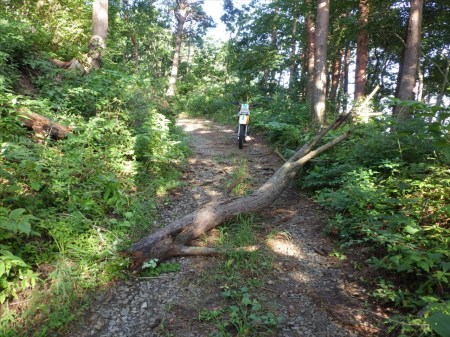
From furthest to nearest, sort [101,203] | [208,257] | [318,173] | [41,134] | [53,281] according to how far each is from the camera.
Answer: [318,173] → [41,134] → [101,203] → [208,257] → [53,281]

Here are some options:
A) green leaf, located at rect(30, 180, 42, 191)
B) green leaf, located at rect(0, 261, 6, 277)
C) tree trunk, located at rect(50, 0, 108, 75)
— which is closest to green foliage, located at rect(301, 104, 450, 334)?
green leaf, located at rect(0, 261, 6, 277)

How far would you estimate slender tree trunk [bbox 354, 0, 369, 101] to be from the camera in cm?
1121

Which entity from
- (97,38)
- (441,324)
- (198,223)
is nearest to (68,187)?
(198,223)

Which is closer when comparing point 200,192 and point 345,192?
point 345,192

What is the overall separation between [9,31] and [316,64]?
8537mm

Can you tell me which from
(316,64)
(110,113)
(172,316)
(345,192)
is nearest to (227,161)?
(110,113)

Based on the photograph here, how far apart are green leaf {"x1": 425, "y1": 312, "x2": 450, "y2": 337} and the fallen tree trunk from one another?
5.41 metres

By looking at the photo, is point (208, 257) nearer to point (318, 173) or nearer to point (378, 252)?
point (378, 252)

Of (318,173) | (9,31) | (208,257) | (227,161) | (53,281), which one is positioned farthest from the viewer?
(227,161)

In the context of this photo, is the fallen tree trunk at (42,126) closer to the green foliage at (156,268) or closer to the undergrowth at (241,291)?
the green foliage at (156,268)

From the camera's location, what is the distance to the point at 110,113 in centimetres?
611

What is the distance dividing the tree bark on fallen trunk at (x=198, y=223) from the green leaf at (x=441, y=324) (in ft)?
9.56

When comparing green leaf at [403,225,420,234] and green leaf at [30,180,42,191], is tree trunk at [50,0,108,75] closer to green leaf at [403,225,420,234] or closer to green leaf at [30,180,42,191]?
green leaf at [30,180,42,191]

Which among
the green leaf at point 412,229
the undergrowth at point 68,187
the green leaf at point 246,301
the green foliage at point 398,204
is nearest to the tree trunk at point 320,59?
the green foliage at point 398,204
